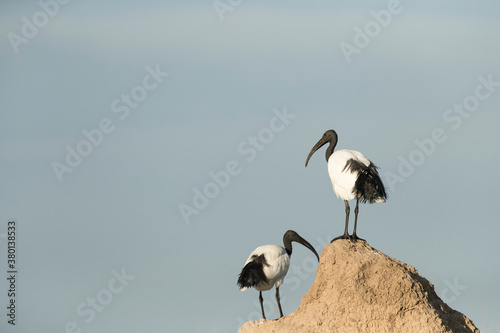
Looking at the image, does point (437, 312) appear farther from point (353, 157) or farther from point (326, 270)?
point (353, 157)

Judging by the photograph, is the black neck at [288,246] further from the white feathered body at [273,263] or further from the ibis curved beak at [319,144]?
the ibis curved beak at [319,144]

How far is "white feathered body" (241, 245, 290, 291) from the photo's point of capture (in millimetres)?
22578

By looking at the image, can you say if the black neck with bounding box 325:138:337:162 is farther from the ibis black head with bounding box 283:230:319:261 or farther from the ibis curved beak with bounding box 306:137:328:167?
the ibis black head with bounding box 283:230:319:261

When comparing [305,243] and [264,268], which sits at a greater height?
[305,243]

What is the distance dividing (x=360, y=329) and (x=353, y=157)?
346 cm

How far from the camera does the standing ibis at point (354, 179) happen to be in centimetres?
2077

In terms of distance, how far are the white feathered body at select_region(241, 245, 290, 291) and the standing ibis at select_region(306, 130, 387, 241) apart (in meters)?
2.05

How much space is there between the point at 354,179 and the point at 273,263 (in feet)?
9.13

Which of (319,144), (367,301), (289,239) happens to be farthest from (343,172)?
(289,239)

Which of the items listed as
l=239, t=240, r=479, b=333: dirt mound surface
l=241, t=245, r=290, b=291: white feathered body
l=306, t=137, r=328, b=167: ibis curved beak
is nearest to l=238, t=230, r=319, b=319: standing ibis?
l=241, t=245, r=290, b=291: white feathered body

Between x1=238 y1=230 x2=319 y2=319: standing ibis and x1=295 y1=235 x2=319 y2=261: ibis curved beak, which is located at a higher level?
x1=295 y1=235 x2=319 y2=261: ibis curved beak

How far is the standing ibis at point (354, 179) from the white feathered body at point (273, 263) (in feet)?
6.74

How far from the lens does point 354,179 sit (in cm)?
2084

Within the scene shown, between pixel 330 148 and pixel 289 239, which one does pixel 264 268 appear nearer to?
pixel 289 239
